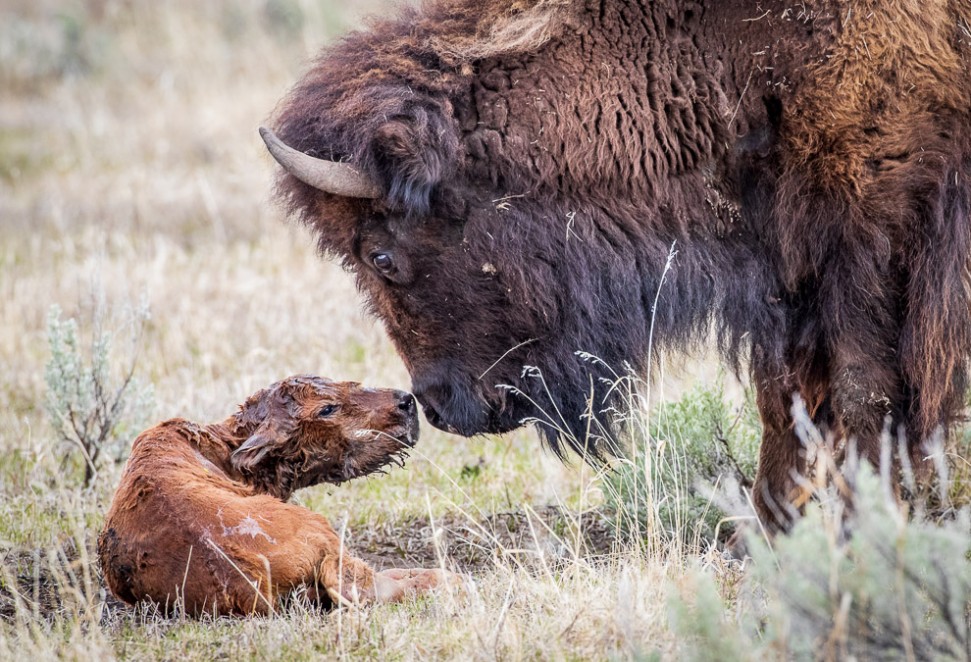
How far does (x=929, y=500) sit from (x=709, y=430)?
89cm

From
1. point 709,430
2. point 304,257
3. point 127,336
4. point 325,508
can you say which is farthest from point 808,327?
point 304,257

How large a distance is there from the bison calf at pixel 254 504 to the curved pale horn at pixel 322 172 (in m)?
0.72

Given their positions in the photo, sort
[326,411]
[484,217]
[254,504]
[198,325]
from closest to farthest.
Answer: [254,504]
[484,217]
[326,411]
[198,325]

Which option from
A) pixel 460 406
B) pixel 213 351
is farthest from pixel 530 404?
pixel 213 351

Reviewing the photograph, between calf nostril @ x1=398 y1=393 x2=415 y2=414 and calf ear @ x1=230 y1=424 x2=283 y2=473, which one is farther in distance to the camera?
calf nostril @ x1=398 y1=393 x2=415 y2=414

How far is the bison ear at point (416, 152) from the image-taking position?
387cm

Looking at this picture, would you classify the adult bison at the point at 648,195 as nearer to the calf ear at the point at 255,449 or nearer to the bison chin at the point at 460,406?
the bison chin at the point at 460,406

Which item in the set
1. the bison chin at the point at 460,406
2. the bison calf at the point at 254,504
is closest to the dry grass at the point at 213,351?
the bison calf at the point at 254,504

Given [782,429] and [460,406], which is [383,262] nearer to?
A: [460,406]

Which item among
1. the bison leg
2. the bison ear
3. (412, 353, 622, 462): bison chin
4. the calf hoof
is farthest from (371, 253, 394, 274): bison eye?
the bison leg

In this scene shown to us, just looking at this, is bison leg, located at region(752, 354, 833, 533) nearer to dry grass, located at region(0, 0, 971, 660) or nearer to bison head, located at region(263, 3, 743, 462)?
bison head, located at region(263, 3, 743, 462)

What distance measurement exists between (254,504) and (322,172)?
1.13 metres

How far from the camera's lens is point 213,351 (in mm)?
7004

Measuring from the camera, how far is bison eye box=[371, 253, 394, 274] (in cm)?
408
